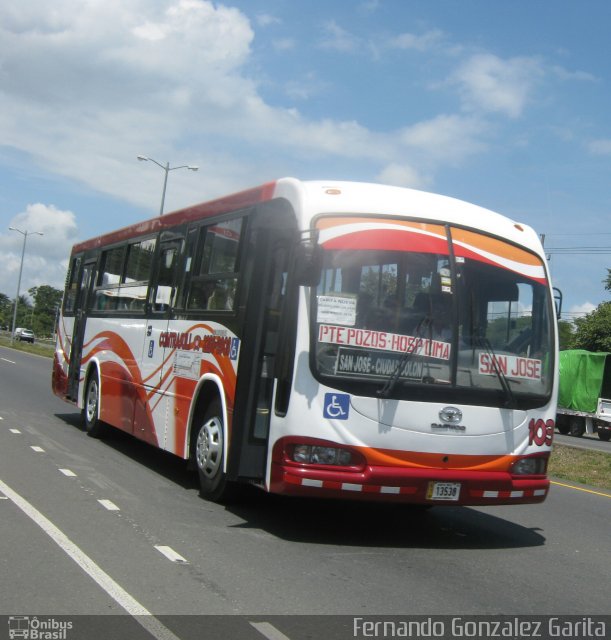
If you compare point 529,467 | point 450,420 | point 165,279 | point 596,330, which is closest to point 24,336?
point 596,330

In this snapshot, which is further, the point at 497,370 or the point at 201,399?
the point at 201,399

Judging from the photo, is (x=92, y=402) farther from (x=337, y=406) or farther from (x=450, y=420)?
(x=450, y=420)

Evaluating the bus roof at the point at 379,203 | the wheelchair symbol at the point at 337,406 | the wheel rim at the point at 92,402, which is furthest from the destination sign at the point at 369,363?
the wheel rim at the point at 92,402

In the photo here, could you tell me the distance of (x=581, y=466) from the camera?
15.8 m

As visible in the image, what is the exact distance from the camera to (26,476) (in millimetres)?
9242

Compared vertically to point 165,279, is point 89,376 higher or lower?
lower

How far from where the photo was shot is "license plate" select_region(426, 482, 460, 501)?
6996mm

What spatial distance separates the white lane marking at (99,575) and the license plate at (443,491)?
2691mm

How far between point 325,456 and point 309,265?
1534 millimetres

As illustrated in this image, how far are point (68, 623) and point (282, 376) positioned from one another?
114 inches

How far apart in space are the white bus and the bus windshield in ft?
0.04

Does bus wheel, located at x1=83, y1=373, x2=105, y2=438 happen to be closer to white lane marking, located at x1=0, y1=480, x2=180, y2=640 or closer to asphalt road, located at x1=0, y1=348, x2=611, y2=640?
asphalt road, located at x1=0, y1=348, x2=611, y2=640

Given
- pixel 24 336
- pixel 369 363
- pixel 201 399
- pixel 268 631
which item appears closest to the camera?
pixel 268 631

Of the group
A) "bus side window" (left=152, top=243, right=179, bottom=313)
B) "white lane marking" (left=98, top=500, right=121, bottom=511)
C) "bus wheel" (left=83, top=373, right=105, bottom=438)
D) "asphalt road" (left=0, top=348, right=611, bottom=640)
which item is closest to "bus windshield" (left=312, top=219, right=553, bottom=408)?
"asphalt road" (left=0, top=348, right=611, bottom=640)
